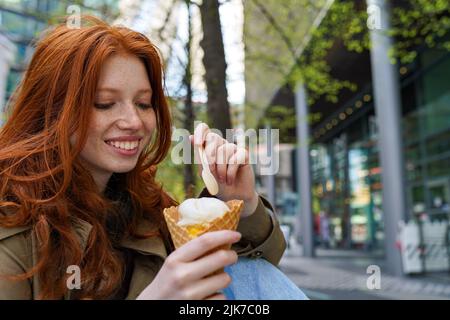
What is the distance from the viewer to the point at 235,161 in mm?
1213

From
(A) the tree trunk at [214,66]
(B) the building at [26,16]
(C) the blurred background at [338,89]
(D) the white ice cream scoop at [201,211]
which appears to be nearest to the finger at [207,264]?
(D) the white ice cream scoop at [201,211]

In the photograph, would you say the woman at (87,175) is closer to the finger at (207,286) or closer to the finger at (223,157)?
the finger at (223,157)

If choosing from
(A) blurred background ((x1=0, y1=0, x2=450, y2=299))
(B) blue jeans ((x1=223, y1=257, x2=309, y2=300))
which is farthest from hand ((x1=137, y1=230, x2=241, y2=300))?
(A) blurred background ((x1=0, y1=0, x2=450, y2=299))

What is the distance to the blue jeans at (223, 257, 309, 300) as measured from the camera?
1.19 m

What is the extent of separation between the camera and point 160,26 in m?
5.93

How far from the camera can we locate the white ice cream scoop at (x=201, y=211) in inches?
41.9

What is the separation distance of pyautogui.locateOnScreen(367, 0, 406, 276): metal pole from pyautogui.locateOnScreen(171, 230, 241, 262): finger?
827cm

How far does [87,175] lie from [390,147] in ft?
27.1

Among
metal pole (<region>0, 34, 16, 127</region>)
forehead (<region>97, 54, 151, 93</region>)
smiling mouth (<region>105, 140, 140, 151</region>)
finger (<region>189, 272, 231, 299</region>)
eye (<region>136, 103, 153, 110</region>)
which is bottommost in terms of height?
finger (<region>189, 272, 231, 299</region>)

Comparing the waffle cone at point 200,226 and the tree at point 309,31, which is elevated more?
the tree at point 309,31

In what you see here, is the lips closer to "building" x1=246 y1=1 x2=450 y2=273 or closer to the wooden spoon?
the wooden spoon

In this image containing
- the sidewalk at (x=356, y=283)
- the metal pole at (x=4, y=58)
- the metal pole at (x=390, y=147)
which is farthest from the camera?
the metal pole at (x=390, y=147)

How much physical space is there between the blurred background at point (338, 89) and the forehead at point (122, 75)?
47 cm
